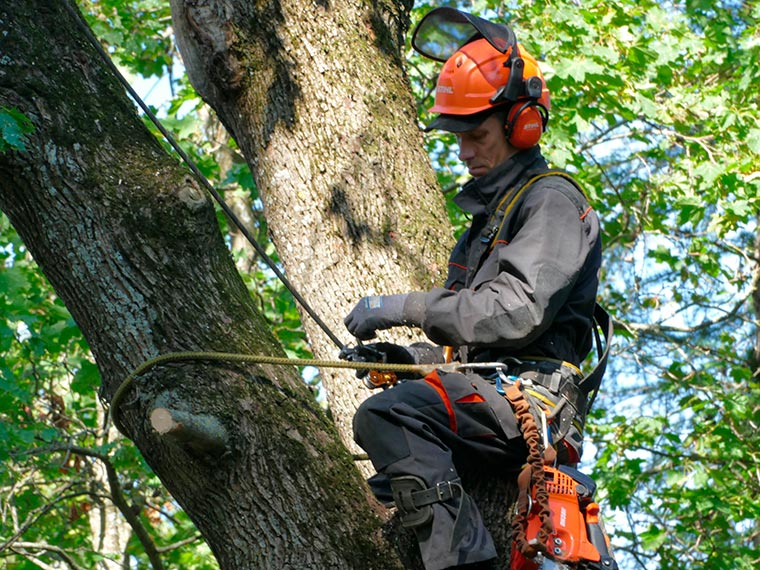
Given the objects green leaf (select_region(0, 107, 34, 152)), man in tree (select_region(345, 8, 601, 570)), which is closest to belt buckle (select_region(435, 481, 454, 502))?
man in tree (select_region(345, 8, 601, 570))

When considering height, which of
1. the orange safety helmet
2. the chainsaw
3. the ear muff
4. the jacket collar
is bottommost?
the chainsaw

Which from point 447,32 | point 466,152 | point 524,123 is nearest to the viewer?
point 524,123

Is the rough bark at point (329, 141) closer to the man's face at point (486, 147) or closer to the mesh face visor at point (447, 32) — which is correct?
the mesh face visor at point (447, 32)

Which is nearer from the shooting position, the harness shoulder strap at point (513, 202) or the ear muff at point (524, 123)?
the harness shoulder strap at point (513, 202)

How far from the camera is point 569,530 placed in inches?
93.4

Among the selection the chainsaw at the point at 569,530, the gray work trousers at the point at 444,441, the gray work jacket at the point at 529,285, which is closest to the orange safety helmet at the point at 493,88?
the gray work jacket at the point at 529,285

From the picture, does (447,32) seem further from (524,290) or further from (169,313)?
(169,313)

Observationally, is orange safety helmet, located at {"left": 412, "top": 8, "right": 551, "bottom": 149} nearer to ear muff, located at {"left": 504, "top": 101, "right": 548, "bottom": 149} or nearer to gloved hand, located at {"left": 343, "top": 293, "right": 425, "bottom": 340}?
ear muff, located at {"left": 504, "top": 101, "right": 548, "bottom": 149}

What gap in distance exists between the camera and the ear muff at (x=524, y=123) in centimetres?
291

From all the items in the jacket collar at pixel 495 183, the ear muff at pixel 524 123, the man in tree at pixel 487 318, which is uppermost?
the ear muff at pixel 524 123

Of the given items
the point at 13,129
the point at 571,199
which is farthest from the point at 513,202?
the point at 13,129

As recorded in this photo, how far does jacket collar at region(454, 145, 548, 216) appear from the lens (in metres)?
2.92

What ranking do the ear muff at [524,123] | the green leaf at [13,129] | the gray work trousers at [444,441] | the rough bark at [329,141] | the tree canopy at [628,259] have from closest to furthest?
the gray work trousers at [444,441]
the green leaf at [13,129]
the ear muff at [524,123]
the rough bark at [329,141]
the tree canopy at [628,259]

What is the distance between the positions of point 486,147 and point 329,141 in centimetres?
→ 68
